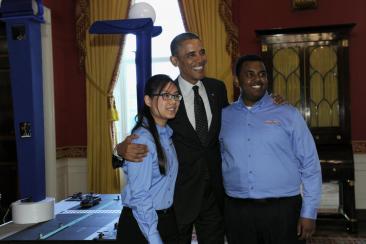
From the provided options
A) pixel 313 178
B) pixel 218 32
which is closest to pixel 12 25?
pixel 313 178

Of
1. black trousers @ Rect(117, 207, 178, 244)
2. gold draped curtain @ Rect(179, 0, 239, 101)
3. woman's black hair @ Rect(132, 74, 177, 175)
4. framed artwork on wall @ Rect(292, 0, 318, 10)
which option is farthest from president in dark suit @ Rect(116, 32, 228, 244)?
framed artwork on wall @ Rect(292, 0, 318, 10)

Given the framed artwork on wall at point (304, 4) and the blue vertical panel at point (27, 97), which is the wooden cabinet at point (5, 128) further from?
the framed artwork on wall at point (304, 4)

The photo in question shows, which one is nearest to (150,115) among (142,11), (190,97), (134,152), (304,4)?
(134,152)

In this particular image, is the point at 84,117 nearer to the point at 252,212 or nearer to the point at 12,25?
the point at 12,25

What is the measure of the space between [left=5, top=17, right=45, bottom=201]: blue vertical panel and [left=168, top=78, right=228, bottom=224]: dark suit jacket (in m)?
0.89

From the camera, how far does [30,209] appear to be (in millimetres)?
2566

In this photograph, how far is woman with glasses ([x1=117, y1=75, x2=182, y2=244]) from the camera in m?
1.67

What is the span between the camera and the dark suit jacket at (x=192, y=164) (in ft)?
6.98

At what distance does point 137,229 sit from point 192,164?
0.51 m

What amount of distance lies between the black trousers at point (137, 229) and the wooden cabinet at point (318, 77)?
115 inches

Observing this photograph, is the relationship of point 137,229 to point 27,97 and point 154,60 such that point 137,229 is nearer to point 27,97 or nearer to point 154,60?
point 27,97

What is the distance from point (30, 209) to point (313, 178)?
5.01 feet

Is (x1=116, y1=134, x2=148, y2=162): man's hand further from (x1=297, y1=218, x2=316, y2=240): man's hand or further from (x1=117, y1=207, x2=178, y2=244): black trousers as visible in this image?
(x1=297, y1=218, x2=316, y2=240): man's hand

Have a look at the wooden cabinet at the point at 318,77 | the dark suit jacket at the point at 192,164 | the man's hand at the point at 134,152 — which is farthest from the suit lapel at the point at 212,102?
the wooden cabinet at the point at 318,77
